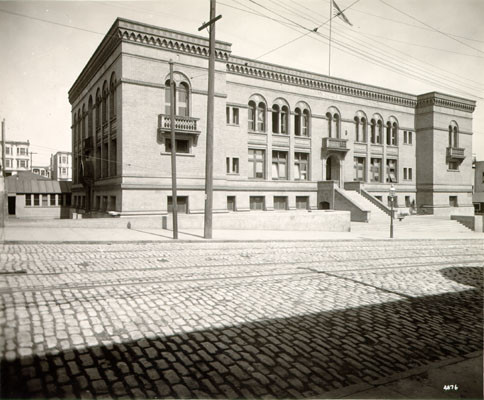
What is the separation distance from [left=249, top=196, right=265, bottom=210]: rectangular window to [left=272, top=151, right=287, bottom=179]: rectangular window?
241cm

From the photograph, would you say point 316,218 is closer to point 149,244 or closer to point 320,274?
point 149,244

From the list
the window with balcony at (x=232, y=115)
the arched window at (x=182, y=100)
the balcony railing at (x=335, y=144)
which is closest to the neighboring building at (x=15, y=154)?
the window with balcony at (x=232, y=115)

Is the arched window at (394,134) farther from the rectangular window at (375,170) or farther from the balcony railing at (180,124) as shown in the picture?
the balcony railing at (180,124)

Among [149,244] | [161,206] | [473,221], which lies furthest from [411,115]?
[149,244]

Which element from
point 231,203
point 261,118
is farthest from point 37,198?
point 261,118

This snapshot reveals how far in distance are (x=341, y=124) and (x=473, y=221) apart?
13.6 metres

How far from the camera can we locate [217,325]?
5.87 metres

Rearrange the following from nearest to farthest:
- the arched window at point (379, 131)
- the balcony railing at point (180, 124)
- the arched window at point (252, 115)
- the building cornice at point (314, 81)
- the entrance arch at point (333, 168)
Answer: the balcony railing at point (180, 124)
the building cornice at point (314, 81)
the arched window at point (252, 115)
the entrance arch at point (333, 168)
the arched window at point (379, 131)

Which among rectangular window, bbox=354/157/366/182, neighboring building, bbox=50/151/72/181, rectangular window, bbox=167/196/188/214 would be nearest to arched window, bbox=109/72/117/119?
rectangular window, bbox=167/196/188/214

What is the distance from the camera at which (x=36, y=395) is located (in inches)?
146

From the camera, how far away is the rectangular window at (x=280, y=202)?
99.3ft

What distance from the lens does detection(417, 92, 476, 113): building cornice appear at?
121 feet

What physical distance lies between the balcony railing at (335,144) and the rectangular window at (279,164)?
3.96 meters

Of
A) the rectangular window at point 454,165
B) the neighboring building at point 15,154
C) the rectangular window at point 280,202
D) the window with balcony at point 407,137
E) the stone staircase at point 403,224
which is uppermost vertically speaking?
the neighboring building at point 15,154
